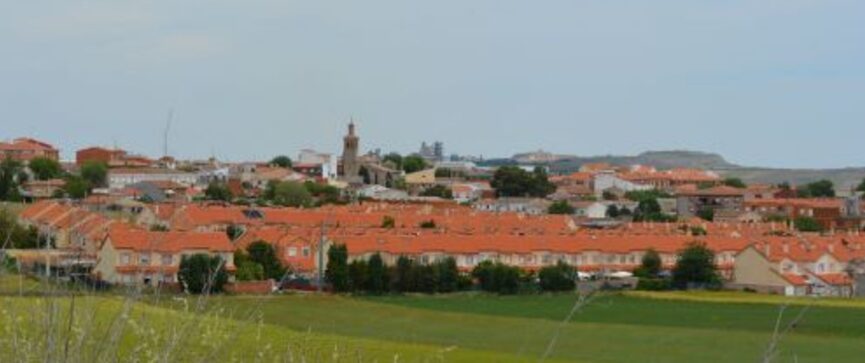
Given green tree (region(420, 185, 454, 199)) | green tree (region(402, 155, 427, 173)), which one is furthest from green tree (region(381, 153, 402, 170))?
green tree (region(420, 185, 454, 199))

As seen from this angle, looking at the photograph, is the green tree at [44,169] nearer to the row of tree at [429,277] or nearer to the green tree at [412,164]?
the row of tree at [429,277]

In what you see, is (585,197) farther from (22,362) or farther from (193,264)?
(22,362)

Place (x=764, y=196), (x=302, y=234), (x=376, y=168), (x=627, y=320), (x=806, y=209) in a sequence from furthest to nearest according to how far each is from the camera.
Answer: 1. (x=376, y=168)
2. (x=764, y=196)
3. (x=806, y=209)
4. (x=302, y=234)
5. (x=627, y=320)

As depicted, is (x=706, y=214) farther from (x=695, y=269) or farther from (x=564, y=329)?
(x=564, y=329)

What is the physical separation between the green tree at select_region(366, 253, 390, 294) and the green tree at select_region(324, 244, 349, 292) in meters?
0.64

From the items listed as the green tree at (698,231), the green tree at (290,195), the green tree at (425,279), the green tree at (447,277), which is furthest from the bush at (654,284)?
the green tree at (290,195)

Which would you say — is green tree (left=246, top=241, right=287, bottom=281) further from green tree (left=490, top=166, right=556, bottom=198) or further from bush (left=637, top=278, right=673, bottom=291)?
green tree (left=490, top=166, right=556, bottom=198)

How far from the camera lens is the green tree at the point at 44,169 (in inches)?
3086

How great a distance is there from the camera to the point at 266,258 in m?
40.8

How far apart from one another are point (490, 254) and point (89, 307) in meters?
43.3

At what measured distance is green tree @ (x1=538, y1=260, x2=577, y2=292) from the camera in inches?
1657

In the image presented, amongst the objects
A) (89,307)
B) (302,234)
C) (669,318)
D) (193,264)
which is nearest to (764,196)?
(302,234)

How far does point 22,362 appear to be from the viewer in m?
4.73

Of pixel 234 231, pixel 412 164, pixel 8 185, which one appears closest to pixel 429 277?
pixel 234 231
